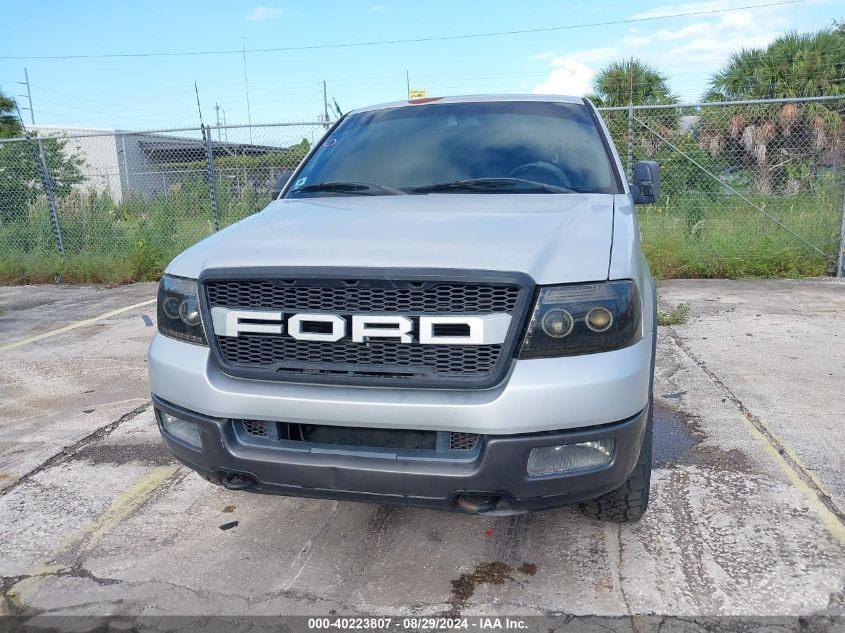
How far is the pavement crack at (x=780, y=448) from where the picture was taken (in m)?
2.89

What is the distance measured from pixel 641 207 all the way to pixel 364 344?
28.5 ft

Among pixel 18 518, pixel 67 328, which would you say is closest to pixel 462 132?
pixel 18 518

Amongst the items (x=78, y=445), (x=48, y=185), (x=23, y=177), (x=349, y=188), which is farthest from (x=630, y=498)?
(x=23, y=177)

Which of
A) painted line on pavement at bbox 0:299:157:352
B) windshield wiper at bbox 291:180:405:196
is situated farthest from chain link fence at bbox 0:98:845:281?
windshield wiper at bbox 291:180:405:196

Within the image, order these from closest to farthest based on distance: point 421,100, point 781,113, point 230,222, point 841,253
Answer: point 421,100, point 841,253, point 230,222, point 781,113

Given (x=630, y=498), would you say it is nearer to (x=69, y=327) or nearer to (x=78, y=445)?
(x=78, y=445)

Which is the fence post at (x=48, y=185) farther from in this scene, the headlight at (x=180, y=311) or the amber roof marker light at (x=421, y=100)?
the headlight at (x=180, y=311)

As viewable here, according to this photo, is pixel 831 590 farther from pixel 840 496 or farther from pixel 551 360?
pixel 551 360

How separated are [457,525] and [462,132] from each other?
1918 millimetres

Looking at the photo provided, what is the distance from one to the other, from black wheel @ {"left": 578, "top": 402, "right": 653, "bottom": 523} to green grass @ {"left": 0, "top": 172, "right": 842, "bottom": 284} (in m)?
6.82

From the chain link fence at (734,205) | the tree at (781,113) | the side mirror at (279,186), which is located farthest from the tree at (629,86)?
the side mirror at (279,186)

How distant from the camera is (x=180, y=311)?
2.41 meters

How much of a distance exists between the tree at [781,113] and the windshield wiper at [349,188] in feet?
24.0

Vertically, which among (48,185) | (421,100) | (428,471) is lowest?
(428,471)
